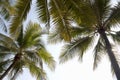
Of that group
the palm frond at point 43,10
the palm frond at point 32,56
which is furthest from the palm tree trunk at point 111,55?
the palm frond at point 32,56

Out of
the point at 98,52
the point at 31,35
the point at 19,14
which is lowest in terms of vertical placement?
the point at 98,52

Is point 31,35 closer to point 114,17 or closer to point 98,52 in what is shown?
point 98,52

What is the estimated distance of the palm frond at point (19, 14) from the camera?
10.1m

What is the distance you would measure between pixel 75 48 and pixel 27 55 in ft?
11.1

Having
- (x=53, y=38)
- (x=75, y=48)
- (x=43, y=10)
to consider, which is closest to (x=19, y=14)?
(x=43, y=10)

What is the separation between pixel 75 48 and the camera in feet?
46.7

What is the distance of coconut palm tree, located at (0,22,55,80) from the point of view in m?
15.7

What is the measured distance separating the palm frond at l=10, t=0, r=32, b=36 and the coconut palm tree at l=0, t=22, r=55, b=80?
17.4 ft

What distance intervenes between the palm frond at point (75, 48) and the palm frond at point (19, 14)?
15.4 ft

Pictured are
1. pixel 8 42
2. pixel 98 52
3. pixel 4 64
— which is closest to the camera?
pixel 98 52

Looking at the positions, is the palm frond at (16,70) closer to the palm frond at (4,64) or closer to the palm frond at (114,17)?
the palm frond at (4,64)

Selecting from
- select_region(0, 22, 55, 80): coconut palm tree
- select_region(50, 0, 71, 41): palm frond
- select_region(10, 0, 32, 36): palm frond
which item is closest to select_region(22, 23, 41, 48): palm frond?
select_region(0, 22, 55, 80): coconut palm tree

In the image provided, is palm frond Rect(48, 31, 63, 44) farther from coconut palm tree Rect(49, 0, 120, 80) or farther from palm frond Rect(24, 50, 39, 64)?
palm frond Rect(24, 50, 39, 64)

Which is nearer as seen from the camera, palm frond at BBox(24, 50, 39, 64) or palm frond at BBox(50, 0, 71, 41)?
palm frond at BBox(50, 0, 71, 41)
